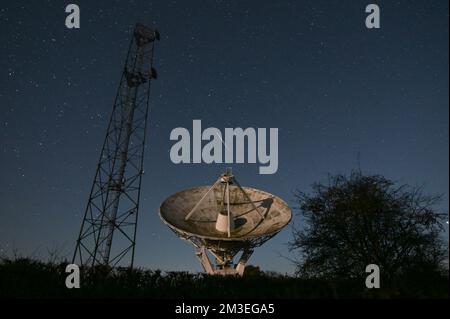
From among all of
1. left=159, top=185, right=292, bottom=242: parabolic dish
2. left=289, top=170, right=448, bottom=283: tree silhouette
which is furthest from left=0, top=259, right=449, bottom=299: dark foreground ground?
left=159, top=185, right=292, bottom=242: parabolic dish

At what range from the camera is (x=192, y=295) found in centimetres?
610

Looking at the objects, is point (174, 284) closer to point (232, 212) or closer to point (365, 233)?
point (365, 233)

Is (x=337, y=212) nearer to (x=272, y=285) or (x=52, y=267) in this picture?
(x=272, y=285)

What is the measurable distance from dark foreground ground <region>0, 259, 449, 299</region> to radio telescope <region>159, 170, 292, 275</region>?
12.8 metres

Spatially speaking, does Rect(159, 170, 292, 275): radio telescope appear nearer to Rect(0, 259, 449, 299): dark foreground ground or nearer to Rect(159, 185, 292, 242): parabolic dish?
Rect(159, 185, 292, 242): parabolic dish

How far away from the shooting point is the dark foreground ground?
5375 mm

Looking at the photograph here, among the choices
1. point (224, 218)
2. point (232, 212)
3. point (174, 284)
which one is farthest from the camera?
point (232, 212)

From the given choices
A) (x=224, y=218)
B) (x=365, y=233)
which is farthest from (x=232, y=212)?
(x=365, y=233)

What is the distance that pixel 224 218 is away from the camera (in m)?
22.8

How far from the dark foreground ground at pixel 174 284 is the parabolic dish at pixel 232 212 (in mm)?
12744

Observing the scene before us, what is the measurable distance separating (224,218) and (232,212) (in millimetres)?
2093

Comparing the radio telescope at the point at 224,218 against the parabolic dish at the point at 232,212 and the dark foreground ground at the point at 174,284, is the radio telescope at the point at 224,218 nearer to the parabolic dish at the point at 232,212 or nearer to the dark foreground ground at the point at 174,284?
the parabolic dish at the point at 232,212
